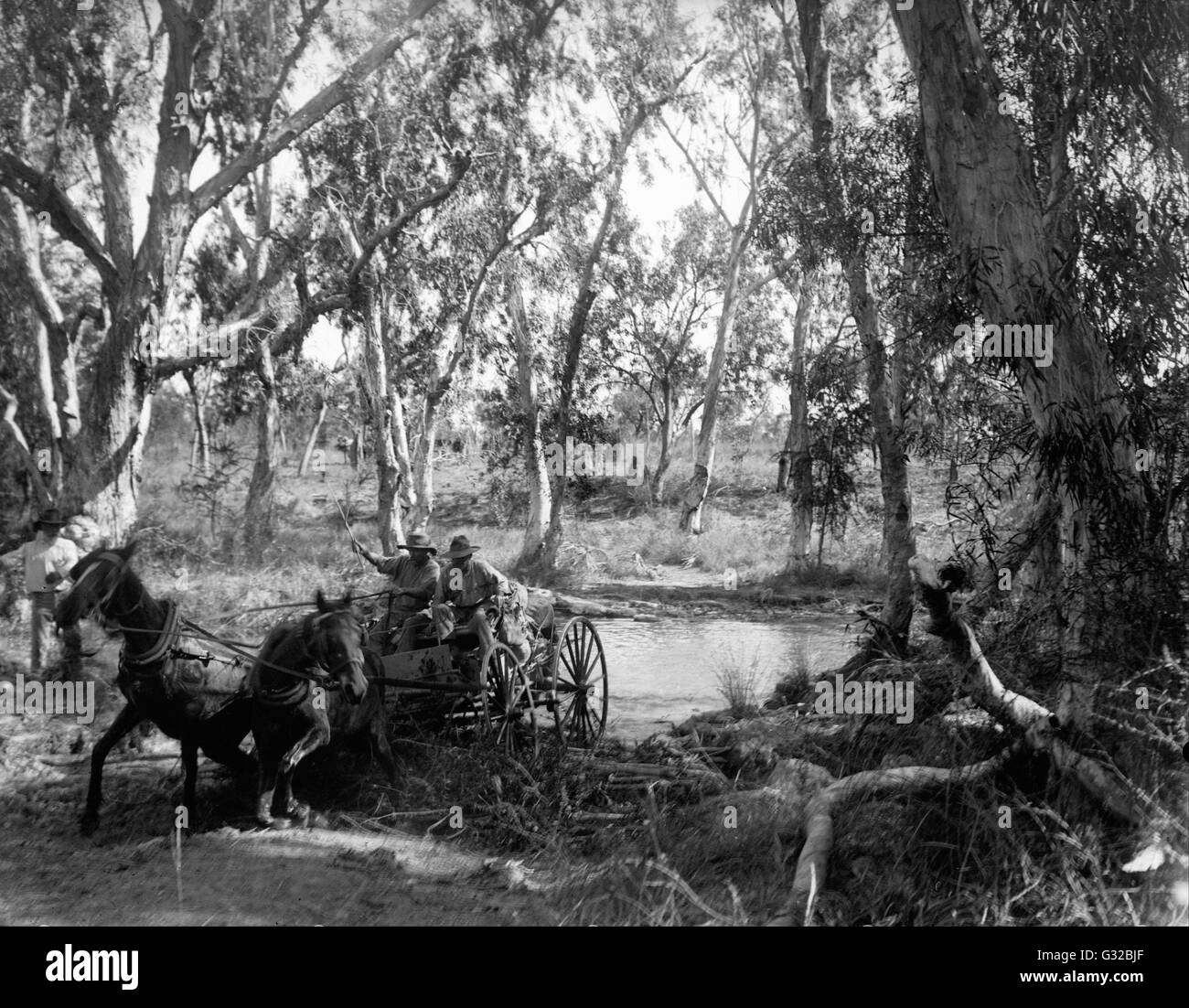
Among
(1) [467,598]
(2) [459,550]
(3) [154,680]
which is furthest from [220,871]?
(2) [459,550]

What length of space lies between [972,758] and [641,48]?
47.7 ft

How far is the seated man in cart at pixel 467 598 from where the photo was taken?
7.68 metres

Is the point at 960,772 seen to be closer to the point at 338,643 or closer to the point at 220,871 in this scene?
the point at 338,643

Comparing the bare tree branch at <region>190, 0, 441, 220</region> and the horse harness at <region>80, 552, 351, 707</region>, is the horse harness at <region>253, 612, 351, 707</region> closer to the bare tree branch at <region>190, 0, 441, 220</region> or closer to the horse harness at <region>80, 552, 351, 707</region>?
the horse harness at <region>80, 552, 351, 707</region>

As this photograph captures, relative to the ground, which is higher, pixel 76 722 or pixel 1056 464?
pixel 1056 464

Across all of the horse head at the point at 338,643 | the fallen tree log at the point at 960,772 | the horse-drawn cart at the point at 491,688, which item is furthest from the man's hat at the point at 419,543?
the fallen tree log at the point at 960,772

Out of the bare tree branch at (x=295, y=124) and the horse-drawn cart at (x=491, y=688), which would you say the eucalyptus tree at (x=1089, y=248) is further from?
the bare tree branch at (x=295, y=124)

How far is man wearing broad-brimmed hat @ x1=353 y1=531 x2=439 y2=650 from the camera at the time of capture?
26.3 ft

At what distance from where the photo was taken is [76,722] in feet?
27.8

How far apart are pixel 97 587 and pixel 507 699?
3.04m

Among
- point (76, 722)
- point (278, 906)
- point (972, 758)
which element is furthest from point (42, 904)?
point (972, 758)

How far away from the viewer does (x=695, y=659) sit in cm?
1380

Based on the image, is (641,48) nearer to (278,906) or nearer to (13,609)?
(13,609)

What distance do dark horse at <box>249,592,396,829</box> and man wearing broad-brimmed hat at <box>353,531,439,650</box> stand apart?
1576 mm
